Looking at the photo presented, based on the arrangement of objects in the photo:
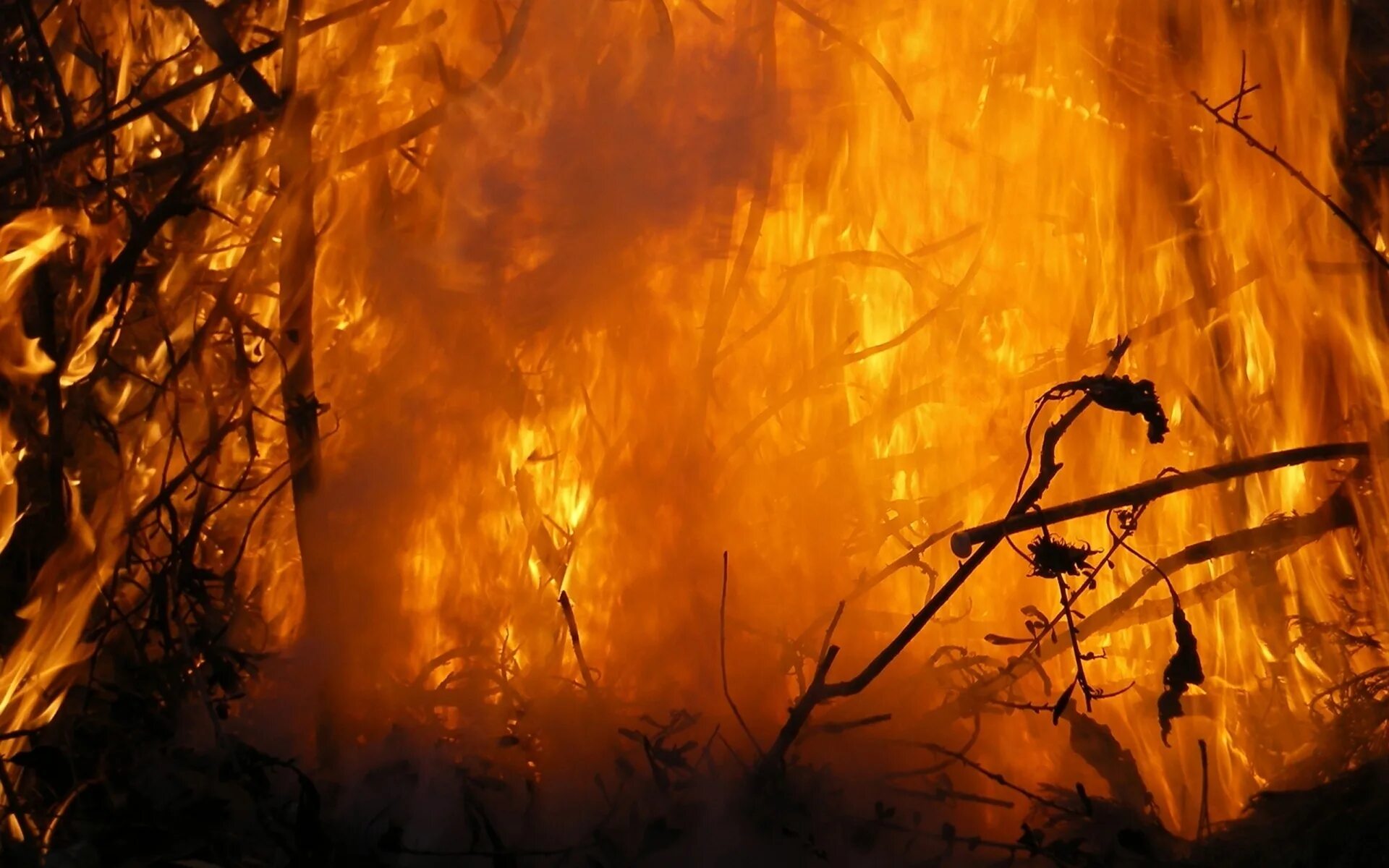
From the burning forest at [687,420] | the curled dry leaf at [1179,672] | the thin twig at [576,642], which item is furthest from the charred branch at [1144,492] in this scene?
the thin twig at [576,642]

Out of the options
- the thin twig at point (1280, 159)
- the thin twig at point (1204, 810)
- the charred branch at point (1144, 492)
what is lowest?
the thin twig at point (1204, 810)

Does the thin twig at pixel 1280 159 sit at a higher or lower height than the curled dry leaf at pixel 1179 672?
higher

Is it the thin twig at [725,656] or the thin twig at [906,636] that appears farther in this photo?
the thin twig at [725,656]

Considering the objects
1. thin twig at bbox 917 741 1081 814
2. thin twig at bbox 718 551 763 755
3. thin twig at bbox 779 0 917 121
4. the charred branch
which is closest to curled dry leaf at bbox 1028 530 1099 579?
the charred branch

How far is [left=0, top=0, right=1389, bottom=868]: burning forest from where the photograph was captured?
7.74 feet

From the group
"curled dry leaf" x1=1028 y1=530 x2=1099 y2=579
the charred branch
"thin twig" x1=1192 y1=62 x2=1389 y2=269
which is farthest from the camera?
"thin twig" x1=1192 y1=62 x2=1389 y2=269

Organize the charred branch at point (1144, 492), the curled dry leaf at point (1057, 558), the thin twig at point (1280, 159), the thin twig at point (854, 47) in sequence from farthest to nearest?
the thin twig at point (854, 47) < the thin twig at point (1280, 159) < the charred branch at point (1144, 492) < the curled dry leaf at point (1057, 558)

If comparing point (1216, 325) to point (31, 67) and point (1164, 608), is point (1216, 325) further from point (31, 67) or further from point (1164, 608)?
point (31, 67)

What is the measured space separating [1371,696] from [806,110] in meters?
1.61

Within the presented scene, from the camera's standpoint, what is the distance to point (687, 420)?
8.32ft

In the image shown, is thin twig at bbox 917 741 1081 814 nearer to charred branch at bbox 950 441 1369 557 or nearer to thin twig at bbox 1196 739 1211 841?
thin twig at bbox 1196 739 1211 841

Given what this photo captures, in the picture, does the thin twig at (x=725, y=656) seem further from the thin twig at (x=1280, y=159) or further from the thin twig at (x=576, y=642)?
the thin twig at (x=1280, y=159)

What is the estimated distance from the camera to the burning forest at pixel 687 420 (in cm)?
236

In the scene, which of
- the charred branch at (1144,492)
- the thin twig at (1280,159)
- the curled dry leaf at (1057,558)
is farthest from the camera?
the thin twig at (1280,159)
